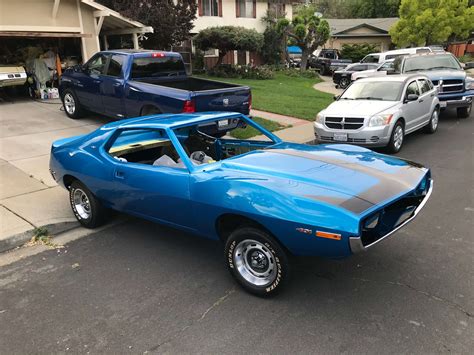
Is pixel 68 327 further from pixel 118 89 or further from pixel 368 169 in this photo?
pixel 118 89

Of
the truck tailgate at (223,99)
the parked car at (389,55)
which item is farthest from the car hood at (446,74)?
the parked car at (389,55)

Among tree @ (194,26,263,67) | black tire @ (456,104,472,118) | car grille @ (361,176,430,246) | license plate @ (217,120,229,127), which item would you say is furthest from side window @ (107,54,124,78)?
tree @ (194,26,263,67)

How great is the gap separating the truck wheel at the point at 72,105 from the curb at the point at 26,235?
620cm

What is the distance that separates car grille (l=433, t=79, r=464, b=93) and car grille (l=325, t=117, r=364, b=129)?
5.16m

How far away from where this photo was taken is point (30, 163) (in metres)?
7.70

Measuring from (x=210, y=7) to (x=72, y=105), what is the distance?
65.5 feet

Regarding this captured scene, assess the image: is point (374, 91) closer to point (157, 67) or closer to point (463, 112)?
point (463, 112)

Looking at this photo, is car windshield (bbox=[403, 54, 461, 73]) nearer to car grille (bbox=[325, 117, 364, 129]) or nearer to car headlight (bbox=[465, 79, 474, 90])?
car headlight (bbox=[465, 79, 474, 90])

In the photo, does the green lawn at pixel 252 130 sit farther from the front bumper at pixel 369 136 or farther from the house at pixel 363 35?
the house at pixel 363 35

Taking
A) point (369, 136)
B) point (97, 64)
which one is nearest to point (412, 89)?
point (369, 136)

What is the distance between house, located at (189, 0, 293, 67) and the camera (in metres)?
28.1

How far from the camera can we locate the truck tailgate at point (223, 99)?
26.2 feet

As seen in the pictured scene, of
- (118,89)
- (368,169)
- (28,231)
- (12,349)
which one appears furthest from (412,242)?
(118,89)

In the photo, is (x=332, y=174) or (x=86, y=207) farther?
(x=86, y=207)
